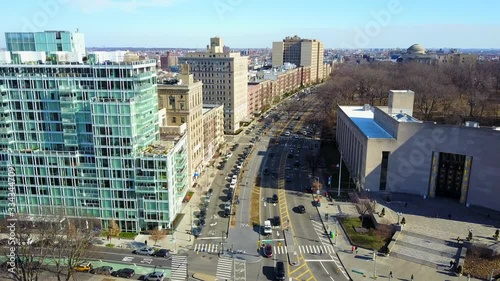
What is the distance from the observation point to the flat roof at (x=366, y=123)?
263 feet

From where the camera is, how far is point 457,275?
5116 centimetres

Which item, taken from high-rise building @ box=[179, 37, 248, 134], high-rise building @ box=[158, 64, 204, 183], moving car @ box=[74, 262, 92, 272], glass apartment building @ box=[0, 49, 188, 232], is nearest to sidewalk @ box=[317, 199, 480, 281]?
glass apartment building @ box=[0, 49, 188, 232]

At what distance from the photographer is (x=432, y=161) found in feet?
245

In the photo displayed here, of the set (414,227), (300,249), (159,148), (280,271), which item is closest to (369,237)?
(414,227)

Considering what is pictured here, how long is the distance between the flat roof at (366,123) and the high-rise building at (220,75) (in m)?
37.4

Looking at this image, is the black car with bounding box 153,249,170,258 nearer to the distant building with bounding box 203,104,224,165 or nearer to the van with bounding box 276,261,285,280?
the van with bounding box 276,261,285,280

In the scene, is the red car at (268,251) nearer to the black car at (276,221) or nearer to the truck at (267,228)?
the truck at (267,228)

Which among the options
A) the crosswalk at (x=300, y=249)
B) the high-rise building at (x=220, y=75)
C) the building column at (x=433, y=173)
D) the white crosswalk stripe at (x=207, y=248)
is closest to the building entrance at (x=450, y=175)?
the building column at (x=433, y=173)

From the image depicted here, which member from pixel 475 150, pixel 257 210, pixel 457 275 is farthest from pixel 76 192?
pixel 475 150

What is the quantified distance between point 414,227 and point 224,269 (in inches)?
1273

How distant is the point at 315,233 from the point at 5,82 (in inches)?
2173

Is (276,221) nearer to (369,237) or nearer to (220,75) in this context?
(369,237)

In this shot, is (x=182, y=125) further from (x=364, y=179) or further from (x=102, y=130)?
(x=364, y=179)

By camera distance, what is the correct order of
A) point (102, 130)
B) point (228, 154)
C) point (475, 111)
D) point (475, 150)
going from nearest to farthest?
point (102, 130) < point (475, 150) < point (228, 154) < point (475, 111)
